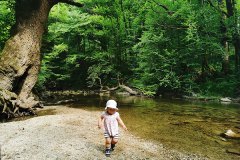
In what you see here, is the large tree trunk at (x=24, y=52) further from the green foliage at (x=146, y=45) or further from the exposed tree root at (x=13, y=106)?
the green foliage at (x=146, y=45)

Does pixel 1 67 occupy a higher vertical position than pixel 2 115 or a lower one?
higher

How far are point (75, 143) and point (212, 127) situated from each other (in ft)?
21.8

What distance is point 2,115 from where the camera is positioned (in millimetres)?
13078

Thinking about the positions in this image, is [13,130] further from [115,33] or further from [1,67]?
[115,33]

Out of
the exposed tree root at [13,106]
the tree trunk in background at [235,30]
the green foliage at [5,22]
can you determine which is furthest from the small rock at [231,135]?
the tree trunk in background at [235,30]

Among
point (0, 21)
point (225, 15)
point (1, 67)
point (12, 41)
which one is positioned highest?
point (225, 15)

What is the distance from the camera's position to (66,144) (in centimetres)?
823

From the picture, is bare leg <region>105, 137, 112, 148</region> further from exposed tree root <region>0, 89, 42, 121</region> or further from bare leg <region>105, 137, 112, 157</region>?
exposed tree root <region>0, 89, 42, 121</region>

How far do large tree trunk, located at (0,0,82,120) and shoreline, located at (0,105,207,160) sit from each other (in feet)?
13.7

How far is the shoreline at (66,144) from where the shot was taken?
24.3 ft

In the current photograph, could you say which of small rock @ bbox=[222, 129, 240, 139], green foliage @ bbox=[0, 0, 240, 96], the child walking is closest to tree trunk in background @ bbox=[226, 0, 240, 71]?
green foliage @ bbox=[0, 0, 240, 96]

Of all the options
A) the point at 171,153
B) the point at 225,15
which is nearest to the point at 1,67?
the point at 171,153

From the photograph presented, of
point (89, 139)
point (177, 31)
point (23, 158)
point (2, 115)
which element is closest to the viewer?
point (23, 158)

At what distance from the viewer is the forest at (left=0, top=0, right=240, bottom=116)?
1584 cm
